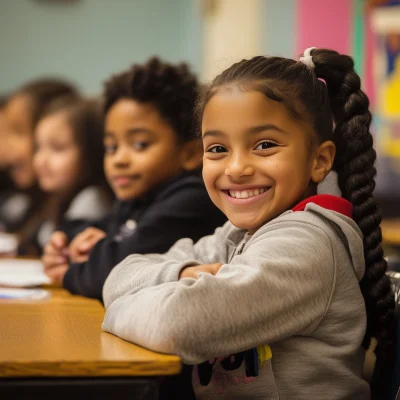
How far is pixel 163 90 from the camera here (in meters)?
2.02

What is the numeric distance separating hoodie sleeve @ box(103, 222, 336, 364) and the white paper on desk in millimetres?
803

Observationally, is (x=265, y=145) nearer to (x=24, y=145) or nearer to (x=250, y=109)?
(x=250, y=109)

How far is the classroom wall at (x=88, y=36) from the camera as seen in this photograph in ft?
19.5

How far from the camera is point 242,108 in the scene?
4.20 feet

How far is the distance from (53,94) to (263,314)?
9.23 ft

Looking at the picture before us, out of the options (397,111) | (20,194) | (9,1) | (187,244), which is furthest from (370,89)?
(187,244)

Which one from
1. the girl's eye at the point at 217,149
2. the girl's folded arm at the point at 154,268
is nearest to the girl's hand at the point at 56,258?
the girl's folded arm at the point at 154,268

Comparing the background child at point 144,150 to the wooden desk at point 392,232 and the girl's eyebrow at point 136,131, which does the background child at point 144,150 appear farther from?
the wooden desk at point 392,232

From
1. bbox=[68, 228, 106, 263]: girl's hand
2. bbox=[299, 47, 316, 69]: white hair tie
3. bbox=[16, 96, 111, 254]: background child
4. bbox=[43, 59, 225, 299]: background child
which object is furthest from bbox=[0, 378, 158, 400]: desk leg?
bbox=[16, 96, 111, 254]: background child

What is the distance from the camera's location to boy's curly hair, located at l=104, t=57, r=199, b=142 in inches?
79.2

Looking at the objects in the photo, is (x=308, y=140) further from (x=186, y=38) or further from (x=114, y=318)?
(x=186, y=38)

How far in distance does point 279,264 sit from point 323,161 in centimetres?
31

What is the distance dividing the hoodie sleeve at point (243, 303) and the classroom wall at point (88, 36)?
188 inches

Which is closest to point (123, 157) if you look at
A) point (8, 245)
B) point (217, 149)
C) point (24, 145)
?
point (217, 149)
